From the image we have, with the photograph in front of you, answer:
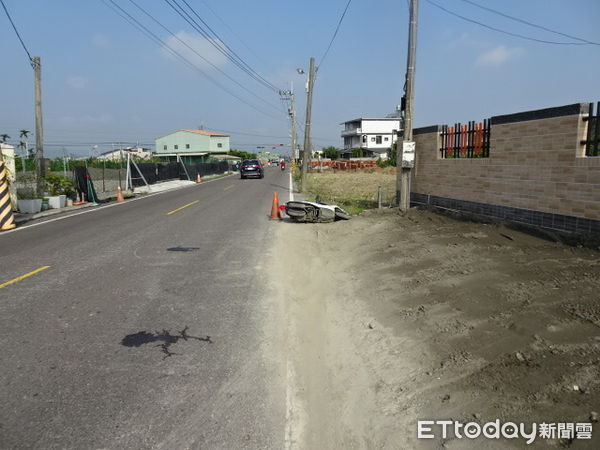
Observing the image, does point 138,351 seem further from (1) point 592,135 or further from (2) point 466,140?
(2) point 466,140

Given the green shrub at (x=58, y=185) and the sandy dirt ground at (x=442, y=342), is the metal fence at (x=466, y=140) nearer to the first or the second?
the sandy dirt ground at (x=442, y=342)

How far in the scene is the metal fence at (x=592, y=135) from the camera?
7438mm

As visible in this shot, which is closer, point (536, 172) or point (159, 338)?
point (159, 338)

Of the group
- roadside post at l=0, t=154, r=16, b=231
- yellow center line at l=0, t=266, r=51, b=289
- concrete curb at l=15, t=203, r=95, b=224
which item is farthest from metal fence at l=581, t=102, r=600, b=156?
concrete curb at l=15, t=203, r=95, b=224

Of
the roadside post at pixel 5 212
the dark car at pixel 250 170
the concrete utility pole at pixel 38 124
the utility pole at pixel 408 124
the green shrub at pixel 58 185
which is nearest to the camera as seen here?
the utility pole at pixel 408 124

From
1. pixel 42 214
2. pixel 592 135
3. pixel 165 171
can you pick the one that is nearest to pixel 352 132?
pixel 165 171

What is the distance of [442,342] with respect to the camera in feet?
15.0

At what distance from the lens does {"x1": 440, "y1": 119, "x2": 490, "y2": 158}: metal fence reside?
10523 mm

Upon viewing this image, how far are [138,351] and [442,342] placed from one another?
3013mm

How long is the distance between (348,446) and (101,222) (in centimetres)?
1250

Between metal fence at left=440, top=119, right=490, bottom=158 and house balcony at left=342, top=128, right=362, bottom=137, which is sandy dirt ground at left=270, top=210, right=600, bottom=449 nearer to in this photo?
metal fence at left=440, top=119, right=490, bottom=158

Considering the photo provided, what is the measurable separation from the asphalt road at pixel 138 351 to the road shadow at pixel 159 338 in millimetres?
20

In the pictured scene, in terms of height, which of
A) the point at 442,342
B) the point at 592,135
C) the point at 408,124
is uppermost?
the point at 408,124

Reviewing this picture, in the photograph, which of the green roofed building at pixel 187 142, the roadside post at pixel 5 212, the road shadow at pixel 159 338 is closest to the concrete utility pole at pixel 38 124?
the roadside post at pixel 5 212
